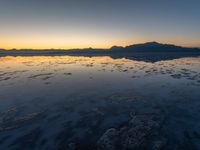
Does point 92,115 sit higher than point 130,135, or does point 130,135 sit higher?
point 130,135

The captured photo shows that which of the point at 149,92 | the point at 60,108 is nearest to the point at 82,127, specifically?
the point at 60,108

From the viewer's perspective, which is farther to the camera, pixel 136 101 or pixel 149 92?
pixel 149 92

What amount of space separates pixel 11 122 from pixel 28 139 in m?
2.18

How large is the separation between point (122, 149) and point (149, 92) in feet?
27.7

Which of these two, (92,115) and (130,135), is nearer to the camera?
(130,135)

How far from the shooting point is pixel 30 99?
40.4 feet

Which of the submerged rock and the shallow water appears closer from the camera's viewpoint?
the submerged rock

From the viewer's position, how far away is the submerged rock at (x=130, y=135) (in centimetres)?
658

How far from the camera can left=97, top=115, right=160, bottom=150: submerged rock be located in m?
6.58

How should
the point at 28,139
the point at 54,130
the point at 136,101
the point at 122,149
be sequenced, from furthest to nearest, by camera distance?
the point at 136,101
the point at 54,130
the point at 28,139
the point at 122,149

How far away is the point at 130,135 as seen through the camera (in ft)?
24.0

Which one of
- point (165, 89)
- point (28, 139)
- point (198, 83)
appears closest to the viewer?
point (28, 139)

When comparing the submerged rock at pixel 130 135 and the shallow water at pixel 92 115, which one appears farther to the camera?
the shallow water at pixel 92 115

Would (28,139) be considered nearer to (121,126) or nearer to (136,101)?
(121,126)
